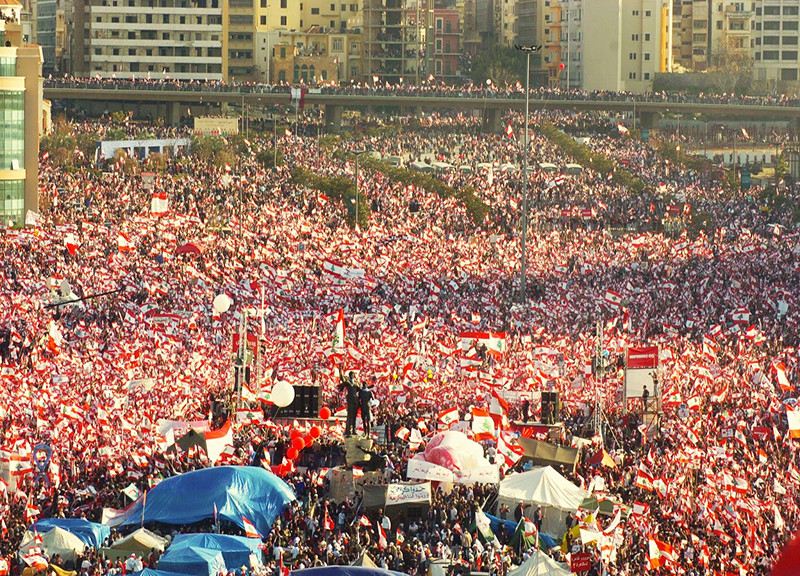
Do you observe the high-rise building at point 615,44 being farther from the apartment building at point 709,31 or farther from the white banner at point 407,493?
the white banner at point 407,493

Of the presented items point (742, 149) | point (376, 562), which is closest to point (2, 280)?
point (376, 562)

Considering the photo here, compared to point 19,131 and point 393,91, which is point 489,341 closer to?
point 19,131

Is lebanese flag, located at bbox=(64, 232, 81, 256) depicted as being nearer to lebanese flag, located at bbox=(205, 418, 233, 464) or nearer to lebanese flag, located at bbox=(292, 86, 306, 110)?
lebanese flag, located at bbox=(205, 418, 233, 464)

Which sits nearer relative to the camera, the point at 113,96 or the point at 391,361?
the point at 391,361

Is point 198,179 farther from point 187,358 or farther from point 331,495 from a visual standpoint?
→ point 331,495

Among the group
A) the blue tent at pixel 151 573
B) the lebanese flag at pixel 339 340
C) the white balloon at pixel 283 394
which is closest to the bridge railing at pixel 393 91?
the lebanese flag at pixel 339 340

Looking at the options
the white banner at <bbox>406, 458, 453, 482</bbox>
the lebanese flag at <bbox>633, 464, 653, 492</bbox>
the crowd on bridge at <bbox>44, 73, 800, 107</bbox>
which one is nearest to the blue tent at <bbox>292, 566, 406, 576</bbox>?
the white banner at <bbox>406, 458, 453, 482</bbox>
